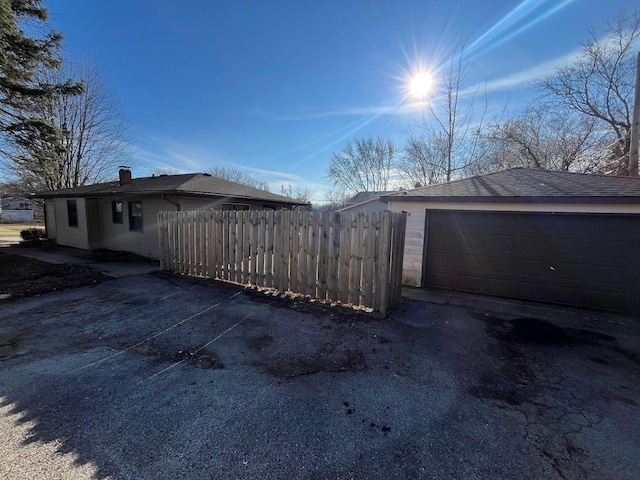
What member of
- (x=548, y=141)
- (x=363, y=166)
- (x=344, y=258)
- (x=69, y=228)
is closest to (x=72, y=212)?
(x=69, y=228)

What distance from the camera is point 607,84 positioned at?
513 inches

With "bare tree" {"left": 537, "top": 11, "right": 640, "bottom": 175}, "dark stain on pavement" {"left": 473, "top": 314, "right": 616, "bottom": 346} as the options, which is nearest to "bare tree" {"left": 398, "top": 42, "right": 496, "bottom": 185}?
"bare tree" {"left": 537, "top": 11, "right": 640, "bottom": 175}

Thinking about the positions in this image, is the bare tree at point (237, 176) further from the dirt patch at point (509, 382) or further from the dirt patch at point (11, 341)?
the dirt patch at point (509, 382)

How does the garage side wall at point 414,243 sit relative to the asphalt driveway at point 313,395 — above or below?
above

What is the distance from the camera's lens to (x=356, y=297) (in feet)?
16.6

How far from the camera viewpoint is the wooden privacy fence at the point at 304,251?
4840 mm

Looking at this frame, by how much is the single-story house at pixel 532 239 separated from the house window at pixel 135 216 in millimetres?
9682

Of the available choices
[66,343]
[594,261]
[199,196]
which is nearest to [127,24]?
[199,196]

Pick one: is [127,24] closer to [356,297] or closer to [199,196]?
[199,196]

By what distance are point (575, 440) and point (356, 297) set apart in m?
3.24

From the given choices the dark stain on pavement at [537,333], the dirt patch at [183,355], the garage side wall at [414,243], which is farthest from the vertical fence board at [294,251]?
the dark stain on pavement at [537,333]

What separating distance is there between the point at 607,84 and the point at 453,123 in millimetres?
7284

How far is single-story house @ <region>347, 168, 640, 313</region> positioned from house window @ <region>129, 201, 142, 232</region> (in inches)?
381

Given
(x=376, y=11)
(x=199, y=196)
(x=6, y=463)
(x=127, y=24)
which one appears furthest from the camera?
(x=199, y=196)
